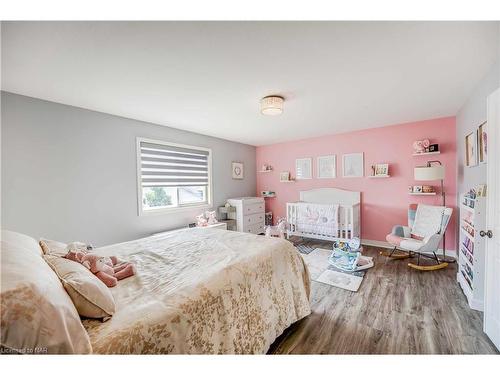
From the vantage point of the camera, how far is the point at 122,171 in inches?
122

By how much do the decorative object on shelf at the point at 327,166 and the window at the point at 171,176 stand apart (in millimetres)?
2444

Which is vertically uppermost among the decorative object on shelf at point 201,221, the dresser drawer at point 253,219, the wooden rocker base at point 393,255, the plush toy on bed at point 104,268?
the plush toy on bed at point 104,268

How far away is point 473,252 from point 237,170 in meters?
4.13

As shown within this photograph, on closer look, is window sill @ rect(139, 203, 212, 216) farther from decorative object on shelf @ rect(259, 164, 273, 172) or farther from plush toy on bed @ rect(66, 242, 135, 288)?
plush toy on bed @ rect(66, 242, 135, 288)

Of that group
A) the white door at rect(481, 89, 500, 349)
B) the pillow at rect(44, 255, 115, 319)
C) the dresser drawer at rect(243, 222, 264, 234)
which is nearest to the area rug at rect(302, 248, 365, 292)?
the white door at rect(481, 89, 500, 349)

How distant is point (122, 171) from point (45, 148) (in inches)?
33.9

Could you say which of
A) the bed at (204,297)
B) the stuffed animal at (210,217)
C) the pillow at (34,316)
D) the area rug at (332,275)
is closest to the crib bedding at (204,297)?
the bed at (204,297)

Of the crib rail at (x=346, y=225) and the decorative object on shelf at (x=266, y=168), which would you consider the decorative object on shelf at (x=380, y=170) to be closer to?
the crib rail at (x=346, y=225)

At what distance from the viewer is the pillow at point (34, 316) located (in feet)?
2.11

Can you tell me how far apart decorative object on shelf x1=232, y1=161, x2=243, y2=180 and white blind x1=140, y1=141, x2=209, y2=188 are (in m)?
0.79

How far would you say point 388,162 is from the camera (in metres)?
3.88

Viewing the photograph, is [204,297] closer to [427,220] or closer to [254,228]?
[427,220]

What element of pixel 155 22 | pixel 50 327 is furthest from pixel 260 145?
pixel 50 327

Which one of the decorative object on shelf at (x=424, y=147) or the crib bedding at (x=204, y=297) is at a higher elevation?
the decorative object on shelf at (x=424, y=147)
